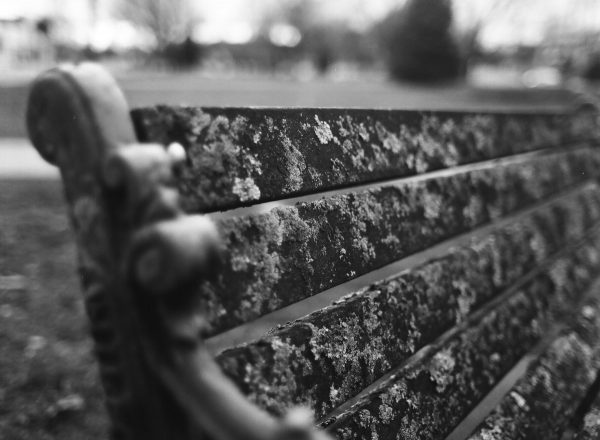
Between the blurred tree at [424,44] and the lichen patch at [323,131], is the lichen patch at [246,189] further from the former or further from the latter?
the blurred tree at [424,44]

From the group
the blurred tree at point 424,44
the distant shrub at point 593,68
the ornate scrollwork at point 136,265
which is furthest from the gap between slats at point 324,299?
the distant shrub at point 593,68

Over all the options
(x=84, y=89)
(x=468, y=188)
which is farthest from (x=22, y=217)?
(x=84, y=89)

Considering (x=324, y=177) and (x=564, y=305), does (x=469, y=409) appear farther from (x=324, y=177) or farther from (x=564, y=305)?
(x=564, y=305)

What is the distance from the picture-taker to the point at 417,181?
1.48 meters

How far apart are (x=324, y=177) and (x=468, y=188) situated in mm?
731

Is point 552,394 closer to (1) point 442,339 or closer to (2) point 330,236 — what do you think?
(1) point 442,339

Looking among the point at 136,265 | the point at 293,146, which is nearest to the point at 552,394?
the point at 293,146

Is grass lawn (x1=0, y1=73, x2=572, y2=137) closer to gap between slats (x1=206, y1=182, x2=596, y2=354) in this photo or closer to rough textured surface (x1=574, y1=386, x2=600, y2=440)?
gap between slats (x1=206, y1=182, x2=596, y2=354)

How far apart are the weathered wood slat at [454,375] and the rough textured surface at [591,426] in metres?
0.25

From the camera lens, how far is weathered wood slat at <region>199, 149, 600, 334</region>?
0.92 meters

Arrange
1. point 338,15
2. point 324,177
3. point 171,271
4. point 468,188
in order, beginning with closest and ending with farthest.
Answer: point 171,271 → point 324,177 → point 468,188 → point 338,15

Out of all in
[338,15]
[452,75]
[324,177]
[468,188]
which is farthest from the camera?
[338,15]

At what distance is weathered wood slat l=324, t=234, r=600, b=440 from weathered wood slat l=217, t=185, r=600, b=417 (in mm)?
35

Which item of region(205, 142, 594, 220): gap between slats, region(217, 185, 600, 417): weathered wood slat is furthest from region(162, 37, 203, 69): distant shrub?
region(217, 185, 600, 417): weathered wood slat
